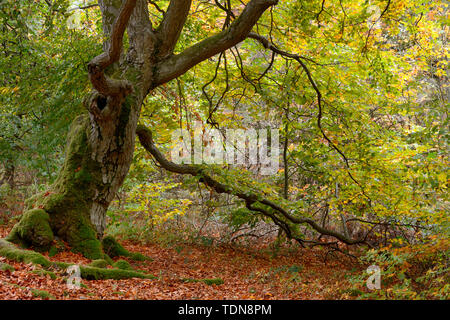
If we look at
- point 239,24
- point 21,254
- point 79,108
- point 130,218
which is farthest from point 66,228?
point 130,218

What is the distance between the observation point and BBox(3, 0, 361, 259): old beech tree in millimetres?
5633

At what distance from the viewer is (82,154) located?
6.12 meters

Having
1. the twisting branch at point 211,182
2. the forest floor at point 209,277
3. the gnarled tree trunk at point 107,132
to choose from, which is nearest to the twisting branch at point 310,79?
the gnarled tree trunk at point 107,132

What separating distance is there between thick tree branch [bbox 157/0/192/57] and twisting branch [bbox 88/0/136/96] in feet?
4.47

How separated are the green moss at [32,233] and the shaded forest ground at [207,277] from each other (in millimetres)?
349

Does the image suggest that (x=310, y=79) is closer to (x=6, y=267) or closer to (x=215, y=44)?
(x=215, y=44)

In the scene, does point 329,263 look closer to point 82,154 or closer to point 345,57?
point 345,57

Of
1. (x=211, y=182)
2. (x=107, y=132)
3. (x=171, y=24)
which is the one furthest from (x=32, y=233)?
(x=171, y=24)

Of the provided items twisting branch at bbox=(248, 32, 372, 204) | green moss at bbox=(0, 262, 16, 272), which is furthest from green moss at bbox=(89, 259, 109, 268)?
twisting branch at bbox=(248, 32, 372, 204)

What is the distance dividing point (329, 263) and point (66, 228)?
629 cm

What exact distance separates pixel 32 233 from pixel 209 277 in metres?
3.02

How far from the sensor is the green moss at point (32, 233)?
17.8ft

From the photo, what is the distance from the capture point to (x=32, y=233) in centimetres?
542
